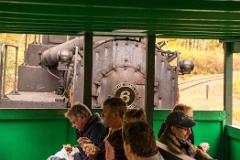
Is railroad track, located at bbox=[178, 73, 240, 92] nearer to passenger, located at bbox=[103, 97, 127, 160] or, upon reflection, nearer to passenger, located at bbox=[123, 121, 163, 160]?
passenger, located at bbox=[103, 97, 127, 160]

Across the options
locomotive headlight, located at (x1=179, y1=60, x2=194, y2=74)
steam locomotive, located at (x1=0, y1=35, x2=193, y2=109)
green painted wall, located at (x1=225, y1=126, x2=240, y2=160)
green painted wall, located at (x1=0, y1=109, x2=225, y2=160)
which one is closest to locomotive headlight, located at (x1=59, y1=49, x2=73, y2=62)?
steam locomotive, located at (x1=0, y1=35, x2=193, y2=109)

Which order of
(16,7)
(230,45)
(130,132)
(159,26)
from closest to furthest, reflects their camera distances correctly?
(130,132) → (16,7) → (159,26) → (230,45)

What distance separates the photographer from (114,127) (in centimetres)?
396

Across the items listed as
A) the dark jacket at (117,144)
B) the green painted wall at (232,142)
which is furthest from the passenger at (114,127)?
the green painted wall at (232,142)

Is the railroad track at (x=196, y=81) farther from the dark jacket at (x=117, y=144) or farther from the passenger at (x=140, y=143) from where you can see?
the passenger at (x=140, y=143)

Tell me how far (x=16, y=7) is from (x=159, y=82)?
6186 mm

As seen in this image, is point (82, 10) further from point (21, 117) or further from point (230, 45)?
point (230, 45)

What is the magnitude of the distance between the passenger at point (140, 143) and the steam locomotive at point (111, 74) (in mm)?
6421

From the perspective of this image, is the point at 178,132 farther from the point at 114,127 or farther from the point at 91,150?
the point at 91,150

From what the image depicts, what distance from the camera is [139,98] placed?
9.53 m

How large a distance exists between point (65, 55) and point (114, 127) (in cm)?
596

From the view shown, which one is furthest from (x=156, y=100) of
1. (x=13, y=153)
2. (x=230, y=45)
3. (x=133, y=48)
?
(x=13, y=153)

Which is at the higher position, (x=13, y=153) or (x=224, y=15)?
(x=224, y=15)

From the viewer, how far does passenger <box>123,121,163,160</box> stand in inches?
111
